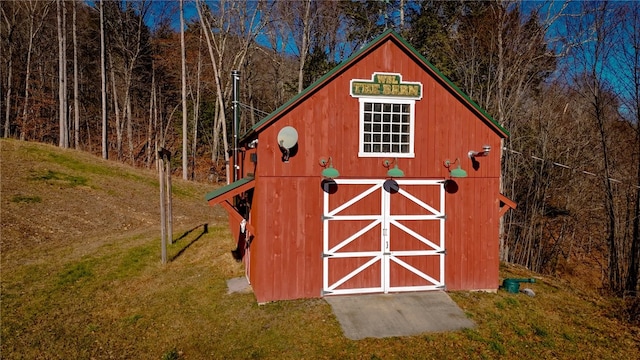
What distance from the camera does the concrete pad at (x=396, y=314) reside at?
26.3ft

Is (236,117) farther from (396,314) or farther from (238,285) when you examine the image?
(396,314)

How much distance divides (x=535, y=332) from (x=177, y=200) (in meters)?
18.7

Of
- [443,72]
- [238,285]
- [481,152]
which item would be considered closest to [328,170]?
[481,152]

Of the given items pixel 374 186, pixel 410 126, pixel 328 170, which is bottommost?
pixel 374 186

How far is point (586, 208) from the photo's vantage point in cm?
2031

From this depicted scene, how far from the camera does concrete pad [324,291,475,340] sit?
802 centimetres

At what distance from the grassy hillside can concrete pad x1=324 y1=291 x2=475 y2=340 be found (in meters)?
0.25

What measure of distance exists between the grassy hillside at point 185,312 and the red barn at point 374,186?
92 cm

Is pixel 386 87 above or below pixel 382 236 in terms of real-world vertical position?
above

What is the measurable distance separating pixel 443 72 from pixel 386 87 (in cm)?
1426

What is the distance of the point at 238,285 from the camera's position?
35.0 feet

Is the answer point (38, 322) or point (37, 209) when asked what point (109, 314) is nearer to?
point (38, 322)


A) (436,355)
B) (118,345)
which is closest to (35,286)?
(118,345)

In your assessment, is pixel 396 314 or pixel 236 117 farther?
pixel 236 117
